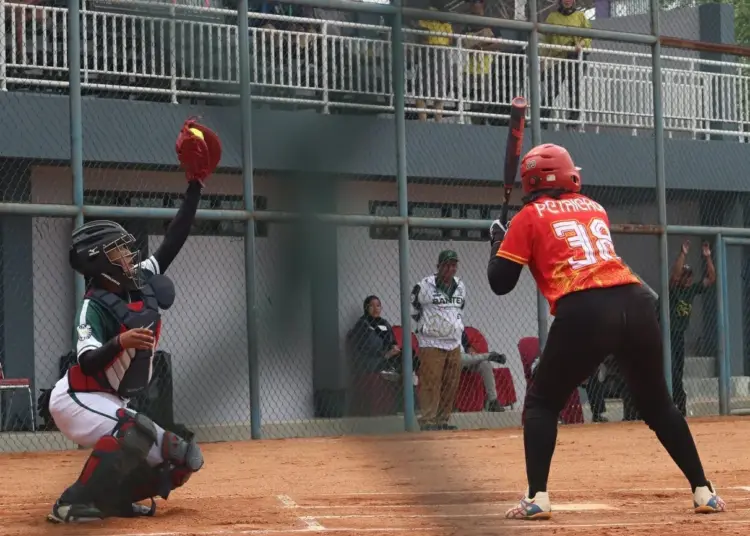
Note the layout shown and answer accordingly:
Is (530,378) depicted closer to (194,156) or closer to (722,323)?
(722,323)

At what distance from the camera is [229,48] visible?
1860 mm

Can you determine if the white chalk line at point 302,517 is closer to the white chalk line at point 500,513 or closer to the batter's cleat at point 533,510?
Result: the white chalk line at point 500,513

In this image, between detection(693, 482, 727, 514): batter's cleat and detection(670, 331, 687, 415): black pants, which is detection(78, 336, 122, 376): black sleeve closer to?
detection(693, 482, 727, 514): batter's cleat

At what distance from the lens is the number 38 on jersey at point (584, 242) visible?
5.82 meters

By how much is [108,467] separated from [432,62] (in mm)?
3990

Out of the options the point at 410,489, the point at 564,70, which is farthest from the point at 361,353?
the point at 564,70

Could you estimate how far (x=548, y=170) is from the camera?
6035 mm

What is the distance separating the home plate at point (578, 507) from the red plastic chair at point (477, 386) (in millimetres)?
6227

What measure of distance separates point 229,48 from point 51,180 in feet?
21.9

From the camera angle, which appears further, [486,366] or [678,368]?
[678,368]

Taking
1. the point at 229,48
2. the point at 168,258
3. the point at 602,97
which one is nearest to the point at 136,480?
the point at 168,258

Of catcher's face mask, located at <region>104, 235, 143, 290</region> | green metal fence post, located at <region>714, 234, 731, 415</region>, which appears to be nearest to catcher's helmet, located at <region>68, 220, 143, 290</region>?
catcher's face mask, located at <region>104, 235, 143, 290</region>

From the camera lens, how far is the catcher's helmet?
5.74 metres

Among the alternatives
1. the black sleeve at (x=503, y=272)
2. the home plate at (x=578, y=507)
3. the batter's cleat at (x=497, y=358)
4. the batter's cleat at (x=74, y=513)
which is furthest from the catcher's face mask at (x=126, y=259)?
the batter's cleat at (x=497, y=358)
